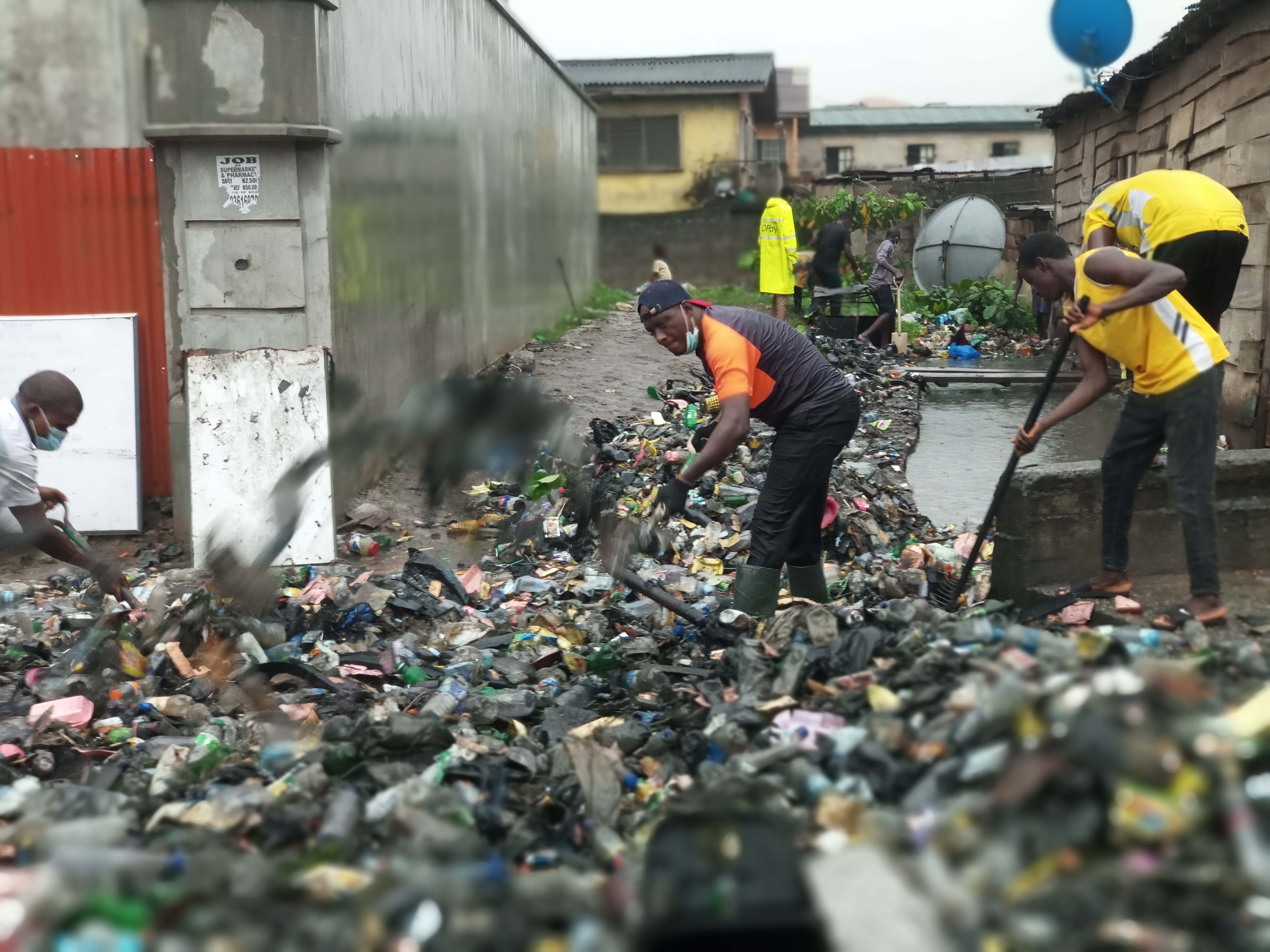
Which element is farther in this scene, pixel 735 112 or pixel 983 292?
pixel 735 112

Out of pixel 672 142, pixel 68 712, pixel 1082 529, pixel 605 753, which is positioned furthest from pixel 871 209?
pixel 605 753

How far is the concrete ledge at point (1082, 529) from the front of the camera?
511cm

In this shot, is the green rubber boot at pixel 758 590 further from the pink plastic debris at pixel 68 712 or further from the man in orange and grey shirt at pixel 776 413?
the pink plastic debris at pixel 68 712

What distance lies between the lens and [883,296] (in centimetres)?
1484

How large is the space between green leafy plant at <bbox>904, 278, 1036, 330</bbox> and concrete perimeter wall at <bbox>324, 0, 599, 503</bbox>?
602 cm

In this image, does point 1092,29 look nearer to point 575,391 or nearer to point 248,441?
point 248,441

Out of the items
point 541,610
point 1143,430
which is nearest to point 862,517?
point 541,610

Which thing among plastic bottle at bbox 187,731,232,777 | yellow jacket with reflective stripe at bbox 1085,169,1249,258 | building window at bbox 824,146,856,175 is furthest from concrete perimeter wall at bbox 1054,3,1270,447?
building window at bbox 824,146,856,175

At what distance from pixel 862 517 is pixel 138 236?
16.2ft

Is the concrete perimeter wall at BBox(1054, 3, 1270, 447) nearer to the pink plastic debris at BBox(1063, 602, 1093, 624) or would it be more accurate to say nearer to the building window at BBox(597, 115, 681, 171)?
the pink plastic debris at BBox(1063, 602, 1093, 624)

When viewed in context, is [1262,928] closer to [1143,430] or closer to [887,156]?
[1143,430]

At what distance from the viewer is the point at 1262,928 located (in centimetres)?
219

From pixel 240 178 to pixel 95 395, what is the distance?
1697mm

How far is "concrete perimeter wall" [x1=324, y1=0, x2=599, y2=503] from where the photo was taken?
7738 mm
